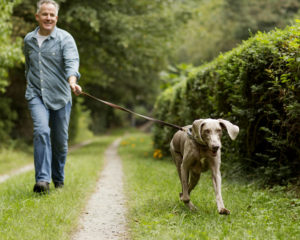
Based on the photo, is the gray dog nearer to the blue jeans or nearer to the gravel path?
the gravel path

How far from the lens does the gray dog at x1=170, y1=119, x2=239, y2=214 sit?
373 cm

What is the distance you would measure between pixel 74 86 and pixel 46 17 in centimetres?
124

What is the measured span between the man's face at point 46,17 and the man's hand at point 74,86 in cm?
92

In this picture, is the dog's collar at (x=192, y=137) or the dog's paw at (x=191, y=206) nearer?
the dog's collar at (x=192, y=137)

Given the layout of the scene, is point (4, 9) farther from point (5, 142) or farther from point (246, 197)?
point (246, 197)

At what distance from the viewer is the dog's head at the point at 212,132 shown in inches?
145

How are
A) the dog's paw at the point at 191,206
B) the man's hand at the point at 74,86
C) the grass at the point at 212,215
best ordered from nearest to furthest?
1. the grass at the point at 212,215
2. the dog's paw at the point at 191,206
3. the man's hand at the point at 74,86

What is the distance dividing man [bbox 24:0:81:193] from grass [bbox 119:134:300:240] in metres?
1.32

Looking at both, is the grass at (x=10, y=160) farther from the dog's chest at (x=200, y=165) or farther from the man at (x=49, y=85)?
the dog's chest at (x=200, y=165)

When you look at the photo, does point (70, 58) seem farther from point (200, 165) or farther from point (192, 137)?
point (200, 165)

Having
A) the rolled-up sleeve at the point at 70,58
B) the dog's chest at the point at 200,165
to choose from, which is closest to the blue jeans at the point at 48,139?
the rolled-up sleeve at the point at 70,58

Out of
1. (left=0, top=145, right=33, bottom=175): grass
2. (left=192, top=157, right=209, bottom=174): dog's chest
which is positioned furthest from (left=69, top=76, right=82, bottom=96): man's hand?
(left=0, top=145, right=33, bottom=175): grass

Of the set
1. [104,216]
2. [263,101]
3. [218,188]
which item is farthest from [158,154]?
[218,188]

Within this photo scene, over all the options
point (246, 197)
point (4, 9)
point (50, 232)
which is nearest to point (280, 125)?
point (246, 197)
